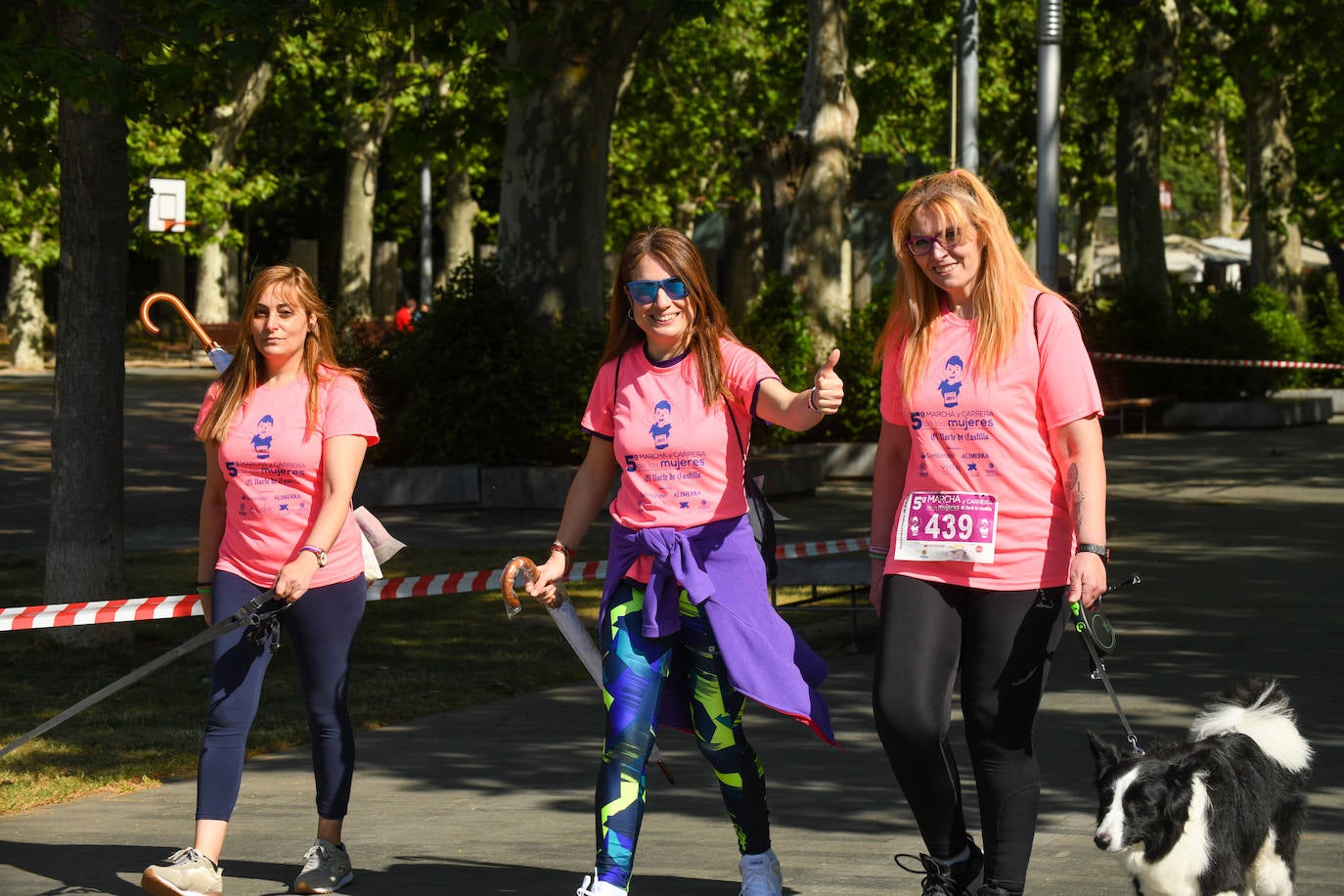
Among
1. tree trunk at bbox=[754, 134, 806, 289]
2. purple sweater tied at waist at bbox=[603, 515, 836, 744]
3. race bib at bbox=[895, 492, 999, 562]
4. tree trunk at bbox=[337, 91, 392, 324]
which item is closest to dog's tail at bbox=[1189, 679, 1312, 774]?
race bib at bbox=[895, 492, 999, 562]

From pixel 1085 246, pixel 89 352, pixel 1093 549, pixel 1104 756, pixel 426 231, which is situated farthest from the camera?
pixel 1085 246

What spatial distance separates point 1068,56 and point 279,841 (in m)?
26.1

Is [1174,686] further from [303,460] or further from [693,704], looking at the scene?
[303,460]

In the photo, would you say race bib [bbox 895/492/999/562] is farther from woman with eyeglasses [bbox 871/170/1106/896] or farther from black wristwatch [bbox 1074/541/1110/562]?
black wristwatch [bbox 1074/541/1110/562]

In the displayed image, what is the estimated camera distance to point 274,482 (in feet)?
17.0

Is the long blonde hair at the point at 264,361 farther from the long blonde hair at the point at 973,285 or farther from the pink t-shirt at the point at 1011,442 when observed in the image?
the pink t-shirt at the point at 1011,442

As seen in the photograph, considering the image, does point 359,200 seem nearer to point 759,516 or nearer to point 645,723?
point 759,516

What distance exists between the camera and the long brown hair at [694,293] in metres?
4.79

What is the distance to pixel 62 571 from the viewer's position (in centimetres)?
935

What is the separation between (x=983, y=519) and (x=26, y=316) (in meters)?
36.5

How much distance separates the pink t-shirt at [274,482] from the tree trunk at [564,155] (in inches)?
453

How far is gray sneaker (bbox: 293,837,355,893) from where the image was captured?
518cm

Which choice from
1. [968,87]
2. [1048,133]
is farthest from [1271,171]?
[1048,133]

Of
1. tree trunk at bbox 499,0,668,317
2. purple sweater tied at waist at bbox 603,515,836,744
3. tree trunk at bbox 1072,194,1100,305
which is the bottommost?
purple sweater tied at waist at bbox 603,515,836,744
